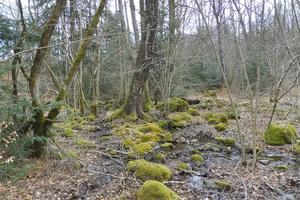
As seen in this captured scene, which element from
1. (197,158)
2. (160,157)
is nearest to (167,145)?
(160,157)

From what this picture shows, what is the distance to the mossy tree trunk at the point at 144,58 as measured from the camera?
12672mm

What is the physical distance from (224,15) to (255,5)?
0.80 metres

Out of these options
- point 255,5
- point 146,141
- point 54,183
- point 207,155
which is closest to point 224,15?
point 255,5

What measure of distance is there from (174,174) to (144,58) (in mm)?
7013

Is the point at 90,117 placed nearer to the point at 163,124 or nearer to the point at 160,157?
the point at 163,124

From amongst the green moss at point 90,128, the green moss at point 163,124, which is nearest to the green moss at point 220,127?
the green moss at point 163,124

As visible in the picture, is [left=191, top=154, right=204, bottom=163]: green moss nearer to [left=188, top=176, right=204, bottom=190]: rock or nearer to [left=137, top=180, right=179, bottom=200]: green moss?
[left=188, top=176, right=204, bottom=190]: rock

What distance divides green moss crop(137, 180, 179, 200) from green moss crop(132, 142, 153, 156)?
2.81 metres

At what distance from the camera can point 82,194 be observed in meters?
5.67

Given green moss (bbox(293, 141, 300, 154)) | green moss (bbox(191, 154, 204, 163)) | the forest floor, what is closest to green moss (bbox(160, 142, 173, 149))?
the forest floor

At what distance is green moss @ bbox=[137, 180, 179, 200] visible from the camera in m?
5.10

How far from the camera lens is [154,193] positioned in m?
5.13

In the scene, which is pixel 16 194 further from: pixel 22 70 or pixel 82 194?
pixel 22 70

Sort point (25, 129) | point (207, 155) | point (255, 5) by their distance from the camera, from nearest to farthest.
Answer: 1. point (25, 129)
2. point (255, 5)
3. point (207, 155)
